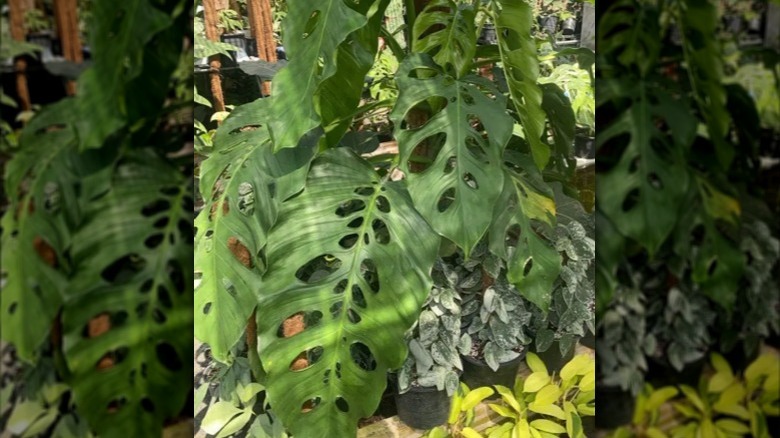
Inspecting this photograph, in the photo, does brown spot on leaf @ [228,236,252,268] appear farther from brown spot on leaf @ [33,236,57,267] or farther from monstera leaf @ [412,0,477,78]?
brown spot on leaf @ [33,236,57,267]

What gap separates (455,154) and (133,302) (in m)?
0.68

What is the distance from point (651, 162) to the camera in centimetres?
21

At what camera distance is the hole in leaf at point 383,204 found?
3.12ft

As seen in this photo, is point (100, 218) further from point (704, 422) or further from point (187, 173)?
point (704, 422)

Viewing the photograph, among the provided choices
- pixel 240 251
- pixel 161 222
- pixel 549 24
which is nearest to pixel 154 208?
pixel 161 222

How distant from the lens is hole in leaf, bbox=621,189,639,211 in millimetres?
216

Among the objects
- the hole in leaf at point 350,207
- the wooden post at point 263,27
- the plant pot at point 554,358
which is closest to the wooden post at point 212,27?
the wooden post at point 263,27

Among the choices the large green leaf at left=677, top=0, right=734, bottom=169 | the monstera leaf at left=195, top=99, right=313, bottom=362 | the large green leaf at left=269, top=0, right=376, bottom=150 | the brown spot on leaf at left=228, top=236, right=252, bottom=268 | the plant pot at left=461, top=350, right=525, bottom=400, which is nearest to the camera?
the large green leaf at left=677, top=0, right=734, bottom=169

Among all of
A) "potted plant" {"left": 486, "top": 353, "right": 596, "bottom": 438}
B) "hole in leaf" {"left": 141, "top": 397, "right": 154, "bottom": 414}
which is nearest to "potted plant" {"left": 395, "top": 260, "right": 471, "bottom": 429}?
"potted plant" {"left": 486, "top": 353, "right": 596, "bottom": 438}

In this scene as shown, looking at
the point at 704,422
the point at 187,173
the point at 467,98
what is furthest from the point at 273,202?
the point at 704,422

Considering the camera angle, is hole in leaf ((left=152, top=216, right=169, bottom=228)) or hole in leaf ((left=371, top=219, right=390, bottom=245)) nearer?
hole in leaf ((left=152, top=216, right=169, bottom=228))

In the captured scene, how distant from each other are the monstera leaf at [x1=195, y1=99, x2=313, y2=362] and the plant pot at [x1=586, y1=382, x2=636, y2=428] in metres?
0.72

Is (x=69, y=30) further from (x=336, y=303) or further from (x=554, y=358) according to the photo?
(x=554, y=358)

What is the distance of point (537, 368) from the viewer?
4.87ft
